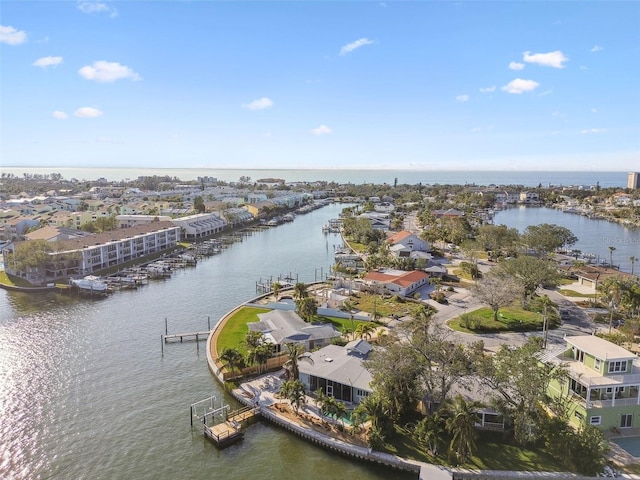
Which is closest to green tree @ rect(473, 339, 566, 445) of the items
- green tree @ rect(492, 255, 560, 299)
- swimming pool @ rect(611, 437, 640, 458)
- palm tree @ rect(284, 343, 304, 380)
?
swimming pool @ rect(611, 437, 640, 458)

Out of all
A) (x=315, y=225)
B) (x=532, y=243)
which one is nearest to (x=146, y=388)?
(x=532, y=243)

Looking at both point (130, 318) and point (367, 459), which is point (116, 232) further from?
point (367, 459)

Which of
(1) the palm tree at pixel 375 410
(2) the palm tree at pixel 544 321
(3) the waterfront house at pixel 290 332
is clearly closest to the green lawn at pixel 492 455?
(1) the palm tree at pixel 375 410

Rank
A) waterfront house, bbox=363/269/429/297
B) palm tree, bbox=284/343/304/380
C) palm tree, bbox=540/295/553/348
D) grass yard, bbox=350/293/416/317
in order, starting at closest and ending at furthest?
1. palm tree, bbox=284/343/304/380
2. palm tree, bbox=540/295/553/348
3. grass yard, bbox=350/293/416/317
4. waterfront house, bbox=363/269/429/297

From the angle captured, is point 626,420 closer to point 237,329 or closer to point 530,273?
point 530,273

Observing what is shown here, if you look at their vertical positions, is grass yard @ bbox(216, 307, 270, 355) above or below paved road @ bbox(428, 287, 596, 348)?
below

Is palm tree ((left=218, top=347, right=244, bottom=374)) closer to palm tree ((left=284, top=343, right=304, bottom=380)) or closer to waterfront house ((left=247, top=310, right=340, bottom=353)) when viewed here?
palm tree ((left=284, top=343, right=304, bottom=380))
